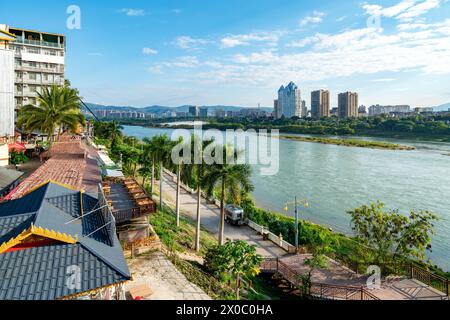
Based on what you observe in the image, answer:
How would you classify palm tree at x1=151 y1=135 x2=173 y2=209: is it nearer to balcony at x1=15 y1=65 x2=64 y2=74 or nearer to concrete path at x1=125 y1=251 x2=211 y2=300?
concrete path at x1=125 y1=251 x2=211 y2=300

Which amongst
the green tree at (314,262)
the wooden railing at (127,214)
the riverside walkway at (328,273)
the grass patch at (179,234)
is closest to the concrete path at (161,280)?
the wooden railing at (127,214)

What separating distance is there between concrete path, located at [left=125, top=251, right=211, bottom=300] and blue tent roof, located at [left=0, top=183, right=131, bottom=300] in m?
2.64

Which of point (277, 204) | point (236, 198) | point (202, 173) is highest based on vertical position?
point (202, 173)

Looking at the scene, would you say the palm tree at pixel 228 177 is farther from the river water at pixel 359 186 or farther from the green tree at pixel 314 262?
the river water at pixel 359 186

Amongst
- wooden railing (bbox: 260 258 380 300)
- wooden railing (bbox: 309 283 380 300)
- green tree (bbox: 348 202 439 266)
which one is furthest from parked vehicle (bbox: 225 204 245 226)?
wooden railing (bbox: 309 283 380 300)

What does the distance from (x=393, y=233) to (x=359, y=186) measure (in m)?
24.9

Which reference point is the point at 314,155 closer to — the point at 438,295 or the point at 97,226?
the point at 438,295

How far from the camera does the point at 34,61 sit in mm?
39812

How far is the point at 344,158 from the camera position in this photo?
196 feet

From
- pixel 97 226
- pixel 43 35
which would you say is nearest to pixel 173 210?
pixel 97 226

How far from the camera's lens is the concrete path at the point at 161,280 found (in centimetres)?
925

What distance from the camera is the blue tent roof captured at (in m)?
5.44

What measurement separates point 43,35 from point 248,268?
46.9 metres
